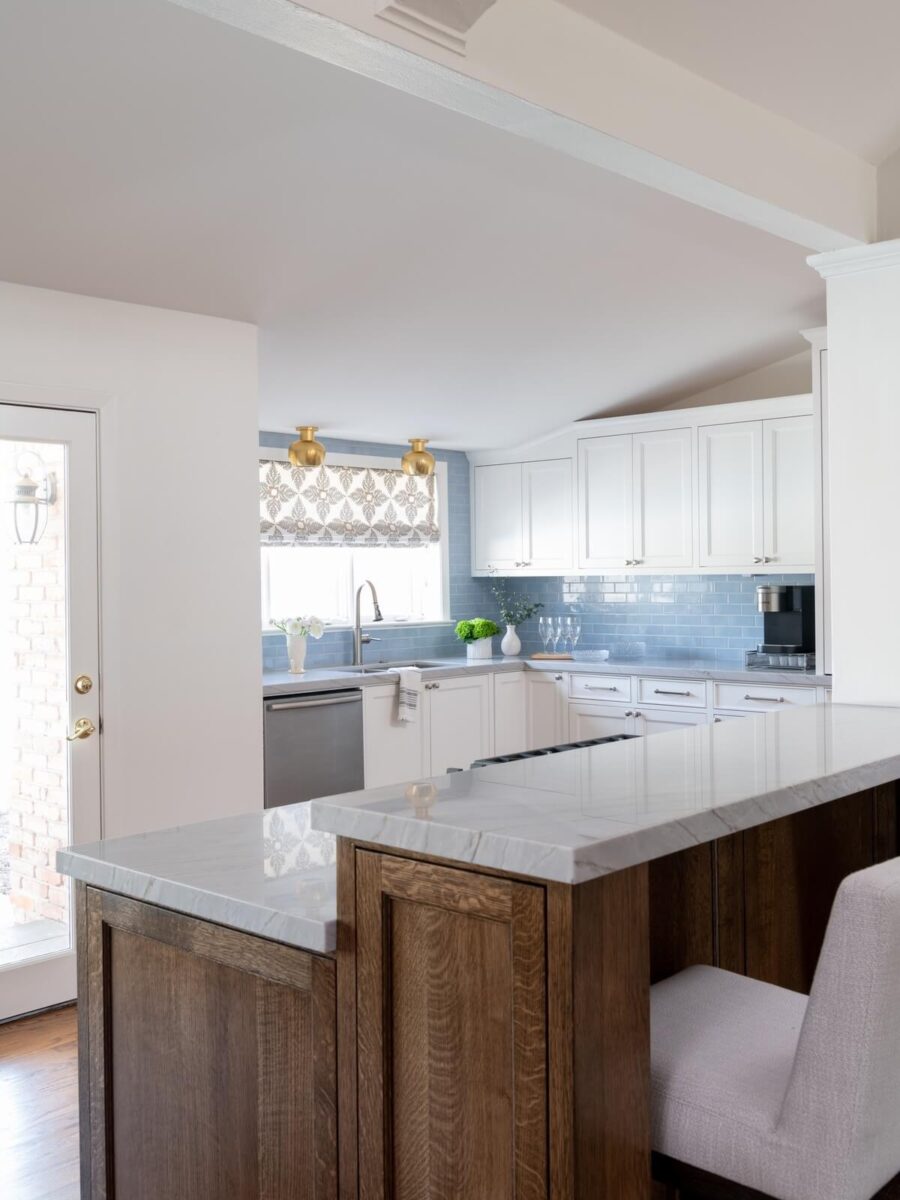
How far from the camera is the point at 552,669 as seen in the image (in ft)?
21.5

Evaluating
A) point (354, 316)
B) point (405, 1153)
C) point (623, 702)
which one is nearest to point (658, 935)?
point (405, 1153)

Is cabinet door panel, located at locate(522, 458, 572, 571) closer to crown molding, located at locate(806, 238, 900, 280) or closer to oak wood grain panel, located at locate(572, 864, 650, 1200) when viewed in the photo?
crown molding, located at locate(806, 238, 900, 280)

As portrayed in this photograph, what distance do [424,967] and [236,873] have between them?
1.62ft

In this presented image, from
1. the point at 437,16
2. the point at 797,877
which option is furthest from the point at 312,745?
the point at 437,16

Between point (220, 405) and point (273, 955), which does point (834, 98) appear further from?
point (273, 955)

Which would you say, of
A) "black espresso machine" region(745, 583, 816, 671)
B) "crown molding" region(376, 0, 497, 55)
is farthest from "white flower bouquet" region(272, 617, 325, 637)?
"crown molding" region(376, 0, 497, 55)

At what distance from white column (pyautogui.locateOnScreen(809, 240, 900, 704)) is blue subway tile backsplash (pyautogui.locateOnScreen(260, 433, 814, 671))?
2689 mm

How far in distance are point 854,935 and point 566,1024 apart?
1.26 ft

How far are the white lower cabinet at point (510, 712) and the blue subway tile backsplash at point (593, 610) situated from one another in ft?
1.97

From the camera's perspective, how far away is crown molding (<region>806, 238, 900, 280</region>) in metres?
3.37

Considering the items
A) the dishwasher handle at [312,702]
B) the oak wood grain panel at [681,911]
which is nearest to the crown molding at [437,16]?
the oak wood grain panel at [681,911]

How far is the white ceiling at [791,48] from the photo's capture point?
8.54ft

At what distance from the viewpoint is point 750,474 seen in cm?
592

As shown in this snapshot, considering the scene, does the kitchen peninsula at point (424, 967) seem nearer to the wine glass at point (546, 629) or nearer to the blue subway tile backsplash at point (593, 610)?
the blue subway tile backsplash at point (593, 610)
